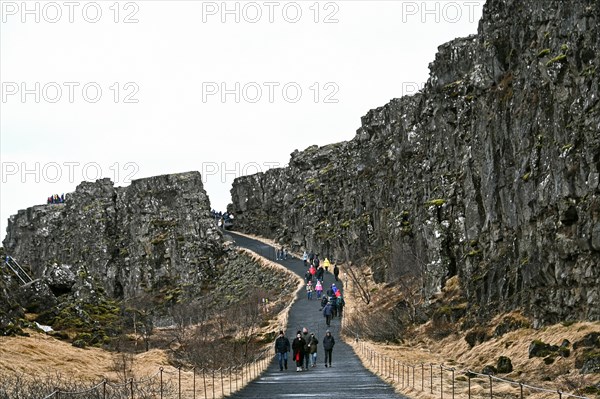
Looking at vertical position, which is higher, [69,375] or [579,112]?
[579,112]

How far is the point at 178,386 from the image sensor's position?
29.2 meters

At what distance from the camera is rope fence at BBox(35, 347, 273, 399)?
72.9 ft

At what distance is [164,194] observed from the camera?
111500 mm

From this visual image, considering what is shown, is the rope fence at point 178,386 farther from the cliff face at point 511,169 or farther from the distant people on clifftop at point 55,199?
the distant people on clifftop at point 55,199

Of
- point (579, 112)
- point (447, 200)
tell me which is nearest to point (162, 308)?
point (447, 200)

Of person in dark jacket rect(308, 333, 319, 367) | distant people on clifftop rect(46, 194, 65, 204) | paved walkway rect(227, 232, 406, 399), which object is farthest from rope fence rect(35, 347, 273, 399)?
distant people on clifftop rect(46, 194, 65, 204)

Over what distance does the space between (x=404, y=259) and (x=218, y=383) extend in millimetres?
35348

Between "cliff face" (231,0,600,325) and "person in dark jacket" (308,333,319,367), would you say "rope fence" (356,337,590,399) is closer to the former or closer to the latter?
"person in dark jacket" (308,333,319,367)

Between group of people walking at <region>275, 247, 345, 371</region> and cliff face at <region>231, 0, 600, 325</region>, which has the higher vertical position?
cliff face at <region>231, 0, 600, 325</region>

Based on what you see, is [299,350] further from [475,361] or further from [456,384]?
[456,384]

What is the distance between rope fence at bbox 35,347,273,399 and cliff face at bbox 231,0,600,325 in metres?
12.8

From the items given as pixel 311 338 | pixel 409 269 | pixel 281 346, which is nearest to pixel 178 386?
pixel 281 346

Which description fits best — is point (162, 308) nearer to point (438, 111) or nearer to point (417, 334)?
point (438, 111)

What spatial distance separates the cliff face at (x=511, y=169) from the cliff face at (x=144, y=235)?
33958mm
